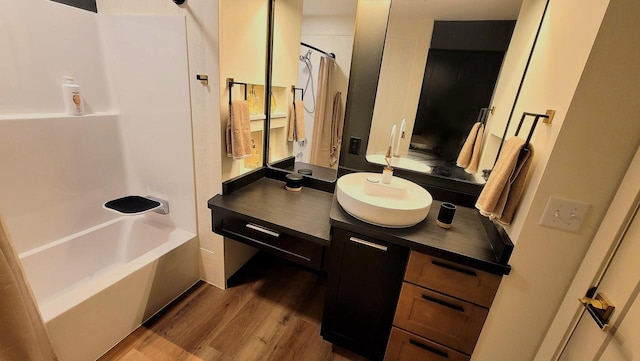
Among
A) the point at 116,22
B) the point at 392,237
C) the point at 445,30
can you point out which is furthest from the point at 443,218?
the point at 116,22

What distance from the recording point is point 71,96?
1.62 m

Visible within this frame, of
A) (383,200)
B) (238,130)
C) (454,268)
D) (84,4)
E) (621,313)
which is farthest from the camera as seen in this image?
(84,4)

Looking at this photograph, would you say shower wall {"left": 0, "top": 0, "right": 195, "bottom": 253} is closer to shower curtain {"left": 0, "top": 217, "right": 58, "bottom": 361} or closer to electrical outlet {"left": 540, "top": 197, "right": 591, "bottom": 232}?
shower curtain {"left": 0, "top": 217, "right": 58, "bottom": 361}

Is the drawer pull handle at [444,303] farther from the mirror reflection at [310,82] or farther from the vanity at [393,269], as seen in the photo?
the mirror reflection at [310,82]

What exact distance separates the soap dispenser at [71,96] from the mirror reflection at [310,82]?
1217 mm

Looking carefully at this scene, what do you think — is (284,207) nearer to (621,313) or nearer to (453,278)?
(453,278)

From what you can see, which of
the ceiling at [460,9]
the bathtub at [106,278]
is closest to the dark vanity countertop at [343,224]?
the bathtub at [106,278]

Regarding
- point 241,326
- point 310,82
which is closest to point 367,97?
point 310,82

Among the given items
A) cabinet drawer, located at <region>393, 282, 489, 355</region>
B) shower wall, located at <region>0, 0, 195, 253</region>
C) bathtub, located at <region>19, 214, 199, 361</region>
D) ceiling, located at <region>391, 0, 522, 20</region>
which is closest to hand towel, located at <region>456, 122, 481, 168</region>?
ceiling, located at <region>391, 0, 522, 20</region>

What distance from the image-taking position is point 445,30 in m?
1.34

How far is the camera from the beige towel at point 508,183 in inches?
39.2

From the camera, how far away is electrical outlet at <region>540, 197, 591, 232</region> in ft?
2.95

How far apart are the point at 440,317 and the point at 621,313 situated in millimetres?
584

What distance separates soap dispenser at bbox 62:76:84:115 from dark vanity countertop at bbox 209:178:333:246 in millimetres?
1072
